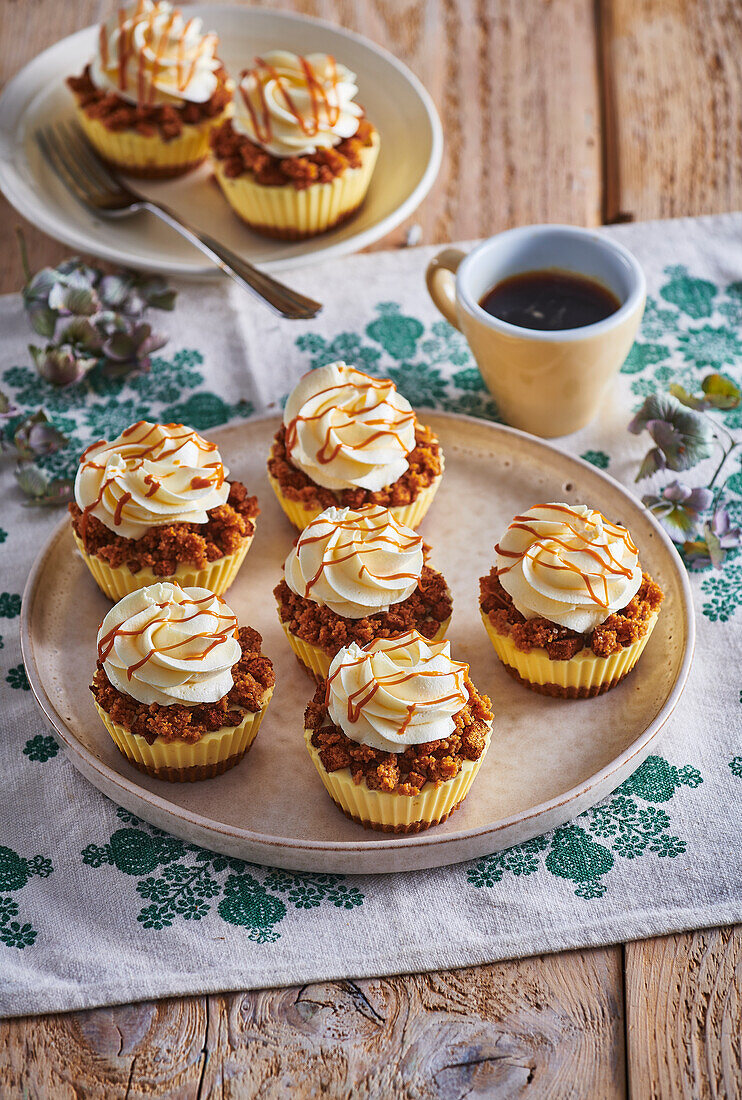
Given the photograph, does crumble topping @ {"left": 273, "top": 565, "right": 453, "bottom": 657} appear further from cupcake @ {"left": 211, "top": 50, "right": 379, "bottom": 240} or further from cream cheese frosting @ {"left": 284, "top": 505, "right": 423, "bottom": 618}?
cupcake @ {"left": 211, "top": 50, "right": 379, "bottom": 240}

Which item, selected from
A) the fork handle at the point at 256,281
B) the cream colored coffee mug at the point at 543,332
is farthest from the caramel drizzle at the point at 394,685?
the fork handle at the point at 256,281

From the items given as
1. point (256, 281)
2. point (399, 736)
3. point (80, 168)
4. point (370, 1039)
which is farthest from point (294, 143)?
point (370, 1039)

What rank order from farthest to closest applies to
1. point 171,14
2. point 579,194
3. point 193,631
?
point 579,194 < point 171,14 < point 193,631

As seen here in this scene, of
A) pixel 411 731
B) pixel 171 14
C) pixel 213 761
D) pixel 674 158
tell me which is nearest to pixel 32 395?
pixel 171 14

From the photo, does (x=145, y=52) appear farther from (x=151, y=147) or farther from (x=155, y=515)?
(x=155, y=515)

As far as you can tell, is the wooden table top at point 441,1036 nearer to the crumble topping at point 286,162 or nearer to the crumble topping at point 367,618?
the crumble topping at point 367,618

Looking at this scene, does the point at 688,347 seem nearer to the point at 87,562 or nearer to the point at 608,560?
the point at 608,560

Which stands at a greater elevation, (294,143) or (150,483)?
(294,143)
